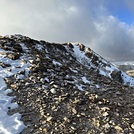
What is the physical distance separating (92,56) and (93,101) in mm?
54721

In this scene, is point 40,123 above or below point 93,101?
below

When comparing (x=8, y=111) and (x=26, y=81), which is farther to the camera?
(x=26, y=81)

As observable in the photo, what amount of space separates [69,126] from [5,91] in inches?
216

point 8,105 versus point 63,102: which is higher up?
point 63,102

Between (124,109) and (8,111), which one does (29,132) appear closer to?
(8,111)

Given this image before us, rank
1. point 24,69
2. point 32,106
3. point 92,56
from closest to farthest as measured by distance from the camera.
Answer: point 32,106 < point 24,69 < point 92,56

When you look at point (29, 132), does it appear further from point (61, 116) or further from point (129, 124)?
point (129, 124)

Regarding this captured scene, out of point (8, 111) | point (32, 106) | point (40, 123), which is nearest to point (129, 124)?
point (40, 123)

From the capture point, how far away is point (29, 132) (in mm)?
9969

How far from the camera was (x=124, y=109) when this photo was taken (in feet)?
38.3

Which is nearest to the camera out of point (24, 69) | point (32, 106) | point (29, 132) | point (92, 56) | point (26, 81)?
point (29, 132)

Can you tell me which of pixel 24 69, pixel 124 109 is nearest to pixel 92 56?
pixel 24 69

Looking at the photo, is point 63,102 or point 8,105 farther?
point 63,102

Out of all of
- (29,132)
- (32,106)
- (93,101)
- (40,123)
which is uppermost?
(93,101)
